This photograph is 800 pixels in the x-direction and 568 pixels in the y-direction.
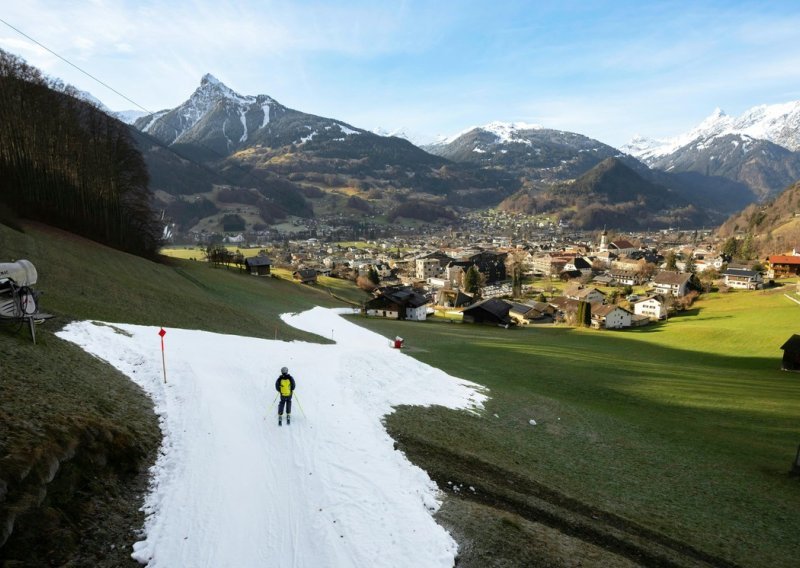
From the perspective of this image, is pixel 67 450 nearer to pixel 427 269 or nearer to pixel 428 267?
pixel 427 269

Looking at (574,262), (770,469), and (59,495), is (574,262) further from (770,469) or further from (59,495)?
(59,495)

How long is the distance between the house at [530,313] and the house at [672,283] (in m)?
33.3

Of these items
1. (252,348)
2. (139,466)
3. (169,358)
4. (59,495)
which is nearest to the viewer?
(59,495)

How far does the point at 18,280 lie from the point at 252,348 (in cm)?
1110

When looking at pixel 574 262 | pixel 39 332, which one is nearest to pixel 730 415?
pixel 39 332

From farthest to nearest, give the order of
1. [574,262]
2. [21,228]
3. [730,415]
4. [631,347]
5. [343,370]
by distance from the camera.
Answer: [574,262], [631,347], [21,228], [730,415], [343,370]

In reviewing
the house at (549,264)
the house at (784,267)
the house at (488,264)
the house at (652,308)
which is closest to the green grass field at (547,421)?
the house at (652,308)

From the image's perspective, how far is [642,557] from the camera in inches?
436

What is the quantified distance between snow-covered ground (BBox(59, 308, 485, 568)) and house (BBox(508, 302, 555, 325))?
66.5 metres

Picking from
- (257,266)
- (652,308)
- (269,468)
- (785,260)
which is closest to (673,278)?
(652,308)

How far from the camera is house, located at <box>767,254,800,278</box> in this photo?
115 metres

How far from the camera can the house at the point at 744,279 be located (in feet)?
338

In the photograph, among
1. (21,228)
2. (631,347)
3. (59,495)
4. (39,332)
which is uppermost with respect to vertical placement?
(21,228)

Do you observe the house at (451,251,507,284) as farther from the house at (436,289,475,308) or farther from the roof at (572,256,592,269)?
the house at (436,289,475,308)
